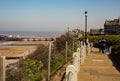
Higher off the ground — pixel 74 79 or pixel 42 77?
pixel 74 79

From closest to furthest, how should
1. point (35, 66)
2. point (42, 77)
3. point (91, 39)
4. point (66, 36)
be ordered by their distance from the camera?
point (42, 77)
point (35, 66)
point (66, 36)
point (91, 39)

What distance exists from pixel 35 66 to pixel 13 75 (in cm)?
320

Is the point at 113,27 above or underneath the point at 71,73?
underneath

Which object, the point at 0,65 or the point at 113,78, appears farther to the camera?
the point at 113,78

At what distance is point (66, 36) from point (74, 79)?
94.1ft

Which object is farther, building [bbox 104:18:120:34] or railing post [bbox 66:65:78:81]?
building [bbox 104:18:120:34]

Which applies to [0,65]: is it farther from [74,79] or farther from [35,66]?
[35,66]

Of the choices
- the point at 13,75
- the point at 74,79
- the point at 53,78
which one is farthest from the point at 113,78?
the point at 74,79

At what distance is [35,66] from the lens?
495 inches

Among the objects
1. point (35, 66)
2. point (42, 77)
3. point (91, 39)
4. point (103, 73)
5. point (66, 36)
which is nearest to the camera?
point (42, 77)

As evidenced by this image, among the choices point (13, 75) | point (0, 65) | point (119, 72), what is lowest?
point (119, 72)

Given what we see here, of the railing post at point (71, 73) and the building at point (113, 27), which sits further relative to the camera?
the building at point (113, 27)

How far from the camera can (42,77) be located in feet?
38.7

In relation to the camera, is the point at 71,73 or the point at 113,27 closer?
the point at 71,73
